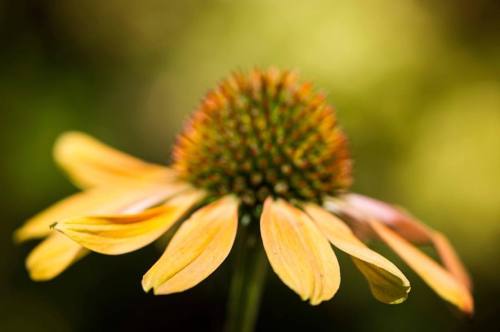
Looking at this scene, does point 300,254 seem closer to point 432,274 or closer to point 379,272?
point 379,272

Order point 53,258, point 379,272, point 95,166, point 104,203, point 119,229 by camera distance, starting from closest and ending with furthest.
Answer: point 379,272 → point 119,229 → point 53,258 → point 104,203 → point 95,166

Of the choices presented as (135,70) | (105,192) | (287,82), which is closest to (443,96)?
(135,70)

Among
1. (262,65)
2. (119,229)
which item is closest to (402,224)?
(119,229)

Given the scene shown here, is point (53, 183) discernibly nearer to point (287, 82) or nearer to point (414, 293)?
point (414, 293)

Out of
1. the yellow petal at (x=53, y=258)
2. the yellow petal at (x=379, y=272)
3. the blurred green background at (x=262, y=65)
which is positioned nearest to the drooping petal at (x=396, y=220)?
the yellow petal at (x=379, y=272)

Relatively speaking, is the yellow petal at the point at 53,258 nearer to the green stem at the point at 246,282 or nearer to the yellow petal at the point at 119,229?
the yellow petal at the point at 119,229

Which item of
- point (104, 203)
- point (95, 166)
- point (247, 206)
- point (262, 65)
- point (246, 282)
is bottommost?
point (246, 282)
